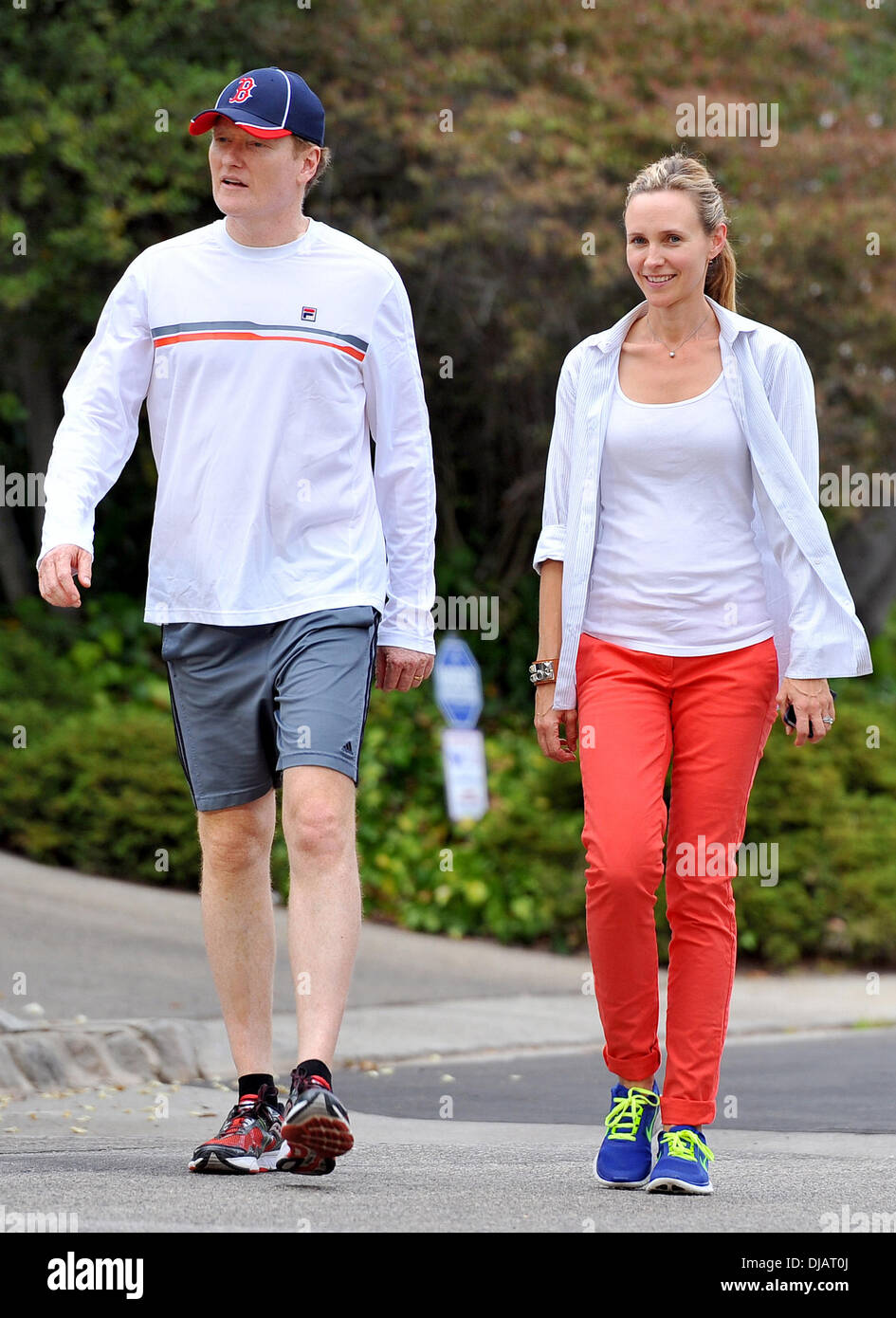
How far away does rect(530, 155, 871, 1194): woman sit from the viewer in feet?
13.2

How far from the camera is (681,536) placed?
414 centimetres

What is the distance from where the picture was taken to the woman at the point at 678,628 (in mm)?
4016

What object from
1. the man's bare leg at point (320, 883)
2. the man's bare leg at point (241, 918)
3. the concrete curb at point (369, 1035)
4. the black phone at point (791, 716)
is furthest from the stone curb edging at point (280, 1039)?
the black phone at point (791, 716)

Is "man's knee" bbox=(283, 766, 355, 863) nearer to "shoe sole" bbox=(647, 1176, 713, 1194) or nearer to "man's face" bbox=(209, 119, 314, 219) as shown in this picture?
"shoe sole" bbox=(647, 1176, 713, 1194)

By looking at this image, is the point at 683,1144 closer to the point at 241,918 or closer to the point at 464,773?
the point at 241,918

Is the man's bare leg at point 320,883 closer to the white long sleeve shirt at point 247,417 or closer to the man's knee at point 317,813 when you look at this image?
the man's knee at point 317,813

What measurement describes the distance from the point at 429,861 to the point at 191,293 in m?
7.25

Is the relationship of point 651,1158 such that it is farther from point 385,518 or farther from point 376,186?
point 376,186

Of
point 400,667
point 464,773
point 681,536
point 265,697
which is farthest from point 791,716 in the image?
point 464,773

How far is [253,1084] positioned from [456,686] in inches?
263

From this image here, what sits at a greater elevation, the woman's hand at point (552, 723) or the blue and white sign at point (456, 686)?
the woman's hand at point (552, 723)

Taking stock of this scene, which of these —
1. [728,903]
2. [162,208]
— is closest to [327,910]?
[728,903]

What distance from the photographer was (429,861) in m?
11.1

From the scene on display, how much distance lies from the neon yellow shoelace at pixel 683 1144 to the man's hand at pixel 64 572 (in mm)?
1625
